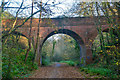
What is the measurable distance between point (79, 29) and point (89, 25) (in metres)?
1.40

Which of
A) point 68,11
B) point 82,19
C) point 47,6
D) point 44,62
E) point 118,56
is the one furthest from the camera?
point 44,62

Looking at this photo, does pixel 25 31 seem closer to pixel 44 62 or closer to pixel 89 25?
pixel 44 62

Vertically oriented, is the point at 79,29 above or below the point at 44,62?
above

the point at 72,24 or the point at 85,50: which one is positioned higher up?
the point at 72,24

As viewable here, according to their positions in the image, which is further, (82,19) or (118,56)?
(82,19)

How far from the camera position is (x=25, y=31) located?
51.4ft

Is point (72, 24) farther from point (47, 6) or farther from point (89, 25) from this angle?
point (47, 6)

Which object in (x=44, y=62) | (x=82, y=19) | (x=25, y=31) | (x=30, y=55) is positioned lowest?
(x=44, y=62)

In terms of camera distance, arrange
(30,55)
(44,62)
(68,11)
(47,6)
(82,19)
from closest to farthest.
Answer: (47,6) → (68,11) → (30,55) → (82,19) → (44,62)

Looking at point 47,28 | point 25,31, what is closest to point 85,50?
point 47,28

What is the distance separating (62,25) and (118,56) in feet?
37.4

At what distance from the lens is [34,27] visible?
1594 cm

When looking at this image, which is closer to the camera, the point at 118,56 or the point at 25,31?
the point at 118,56

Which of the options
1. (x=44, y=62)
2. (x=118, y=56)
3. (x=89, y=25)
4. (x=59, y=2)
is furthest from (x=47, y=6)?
(x=44, y=62)
